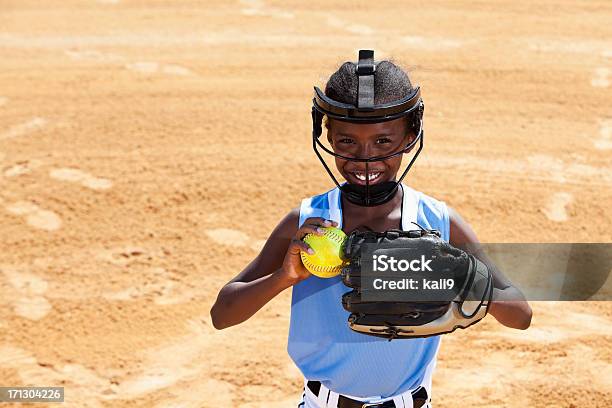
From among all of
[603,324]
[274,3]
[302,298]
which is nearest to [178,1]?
[274,3]

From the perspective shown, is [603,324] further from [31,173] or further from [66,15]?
[66,15]

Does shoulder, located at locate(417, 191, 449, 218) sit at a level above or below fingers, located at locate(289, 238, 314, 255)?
below

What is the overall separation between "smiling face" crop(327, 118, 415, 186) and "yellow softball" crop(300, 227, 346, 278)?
1.29 feet

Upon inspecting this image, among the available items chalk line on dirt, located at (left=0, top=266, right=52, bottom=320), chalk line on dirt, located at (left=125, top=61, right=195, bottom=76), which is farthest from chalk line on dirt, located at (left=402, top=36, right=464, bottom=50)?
chalk line on dirt, located at (left=0, top=266, right=52, bottom=320)

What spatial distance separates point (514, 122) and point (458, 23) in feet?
10.3

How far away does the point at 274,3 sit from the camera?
12.0m

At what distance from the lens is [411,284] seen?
2.36 m

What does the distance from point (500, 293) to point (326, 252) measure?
0.77 meters

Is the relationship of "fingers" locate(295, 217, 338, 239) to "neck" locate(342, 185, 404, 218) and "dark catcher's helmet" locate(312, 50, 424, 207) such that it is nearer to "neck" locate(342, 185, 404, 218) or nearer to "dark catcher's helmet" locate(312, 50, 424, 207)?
"dark catcher's helmet" locate(312, 50, 424, 207)

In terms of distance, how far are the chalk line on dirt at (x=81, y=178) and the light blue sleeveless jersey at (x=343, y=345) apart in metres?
4.66

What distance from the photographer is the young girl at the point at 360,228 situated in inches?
110

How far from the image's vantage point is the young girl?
280 centimetres

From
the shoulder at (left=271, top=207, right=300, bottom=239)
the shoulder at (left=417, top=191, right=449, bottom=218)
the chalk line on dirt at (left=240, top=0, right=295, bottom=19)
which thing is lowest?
the chalk line on dirt at (left=240, top=0, right=295, bottom=19)

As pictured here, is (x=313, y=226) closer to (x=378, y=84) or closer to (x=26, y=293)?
(x=378, y=84)
